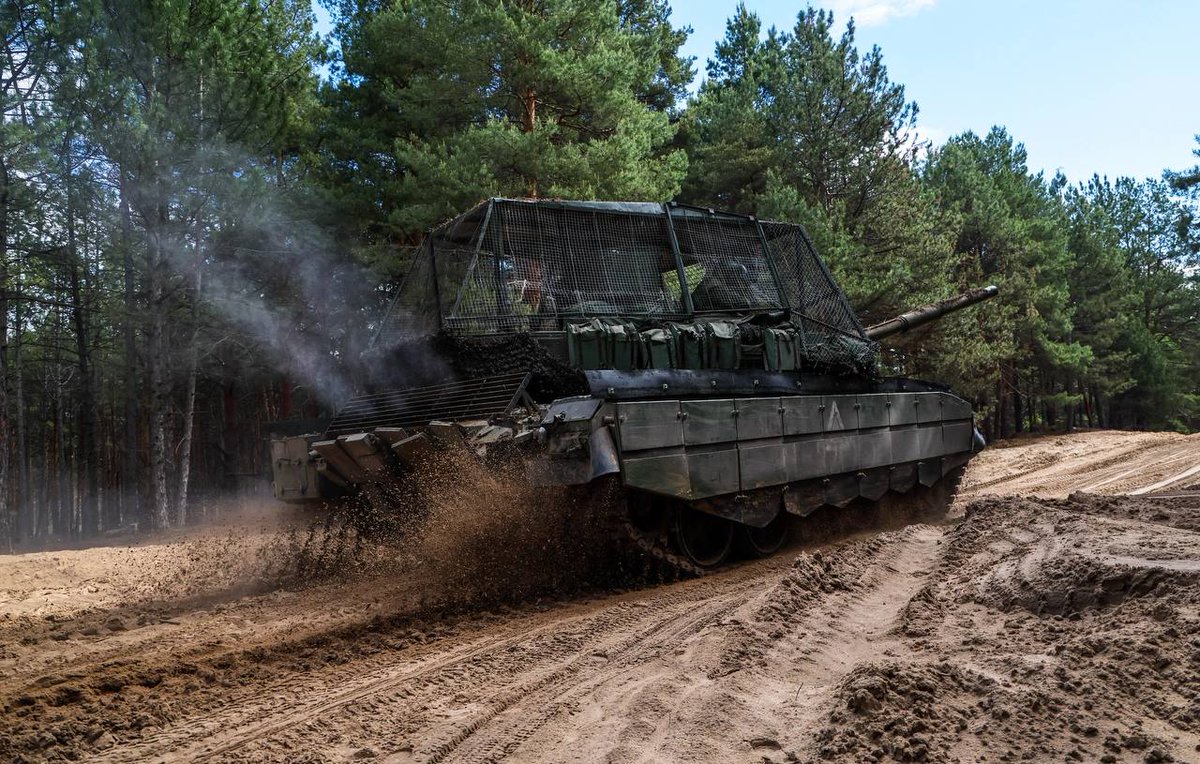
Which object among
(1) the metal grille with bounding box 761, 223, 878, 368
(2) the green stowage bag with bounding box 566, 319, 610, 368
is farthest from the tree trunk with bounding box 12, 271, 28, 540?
(1) the metal grille with bounding box 761, 223, 878, 368

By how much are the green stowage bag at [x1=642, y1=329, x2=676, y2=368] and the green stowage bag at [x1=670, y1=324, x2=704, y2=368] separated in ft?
0.24

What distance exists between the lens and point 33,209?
12.5 meters

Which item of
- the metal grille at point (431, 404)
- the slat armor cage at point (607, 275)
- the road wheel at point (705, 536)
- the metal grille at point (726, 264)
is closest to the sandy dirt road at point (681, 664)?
the road wheel at point (705, 536)

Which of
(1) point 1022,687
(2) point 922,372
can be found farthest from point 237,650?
(2) point 922,372

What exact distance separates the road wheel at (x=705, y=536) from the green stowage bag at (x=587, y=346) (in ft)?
4.24

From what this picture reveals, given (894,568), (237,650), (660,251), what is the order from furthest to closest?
(660,251)
(894,568)
(237,650)

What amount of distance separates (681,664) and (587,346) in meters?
3.30

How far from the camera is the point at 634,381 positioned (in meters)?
6.56

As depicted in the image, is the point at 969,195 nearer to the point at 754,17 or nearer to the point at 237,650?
the point at 754,17

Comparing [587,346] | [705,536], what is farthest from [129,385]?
[705,536]

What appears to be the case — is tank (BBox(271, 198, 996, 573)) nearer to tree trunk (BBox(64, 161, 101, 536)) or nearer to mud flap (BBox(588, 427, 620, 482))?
mud flap (BBox(588, 427, 620, 482))

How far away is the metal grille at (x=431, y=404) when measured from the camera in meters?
6.32

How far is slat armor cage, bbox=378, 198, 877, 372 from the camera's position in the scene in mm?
7148

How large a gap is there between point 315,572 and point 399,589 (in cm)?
131
